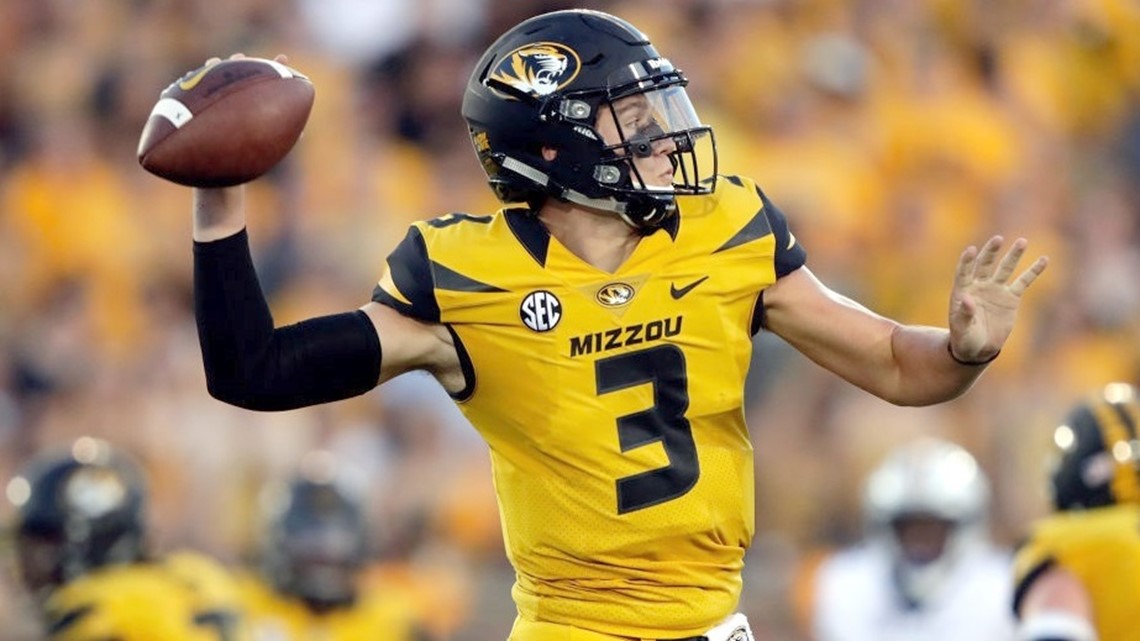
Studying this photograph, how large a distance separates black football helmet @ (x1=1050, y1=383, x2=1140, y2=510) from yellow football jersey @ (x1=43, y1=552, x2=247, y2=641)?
2438 mm

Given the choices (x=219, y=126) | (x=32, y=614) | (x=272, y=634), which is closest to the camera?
(x=219, y=126)

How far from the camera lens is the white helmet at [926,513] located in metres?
7.32

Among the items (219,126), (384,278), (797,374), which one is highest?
(219,126)

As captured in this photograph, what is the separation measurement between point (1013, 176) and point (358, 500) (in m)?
4.05

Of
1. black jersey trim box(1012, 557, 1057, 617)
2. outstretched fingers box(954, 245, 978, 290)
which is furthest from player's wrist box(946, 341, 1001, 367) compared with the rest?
black jersey trim box(1012, 557, 1057, 617)

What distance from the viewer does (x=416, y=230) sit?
3.93 m

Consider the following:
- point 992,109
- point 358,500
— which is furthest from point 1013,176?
point 358,500

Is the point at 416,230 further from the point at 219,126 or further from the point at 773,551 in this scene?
the point at 773,551

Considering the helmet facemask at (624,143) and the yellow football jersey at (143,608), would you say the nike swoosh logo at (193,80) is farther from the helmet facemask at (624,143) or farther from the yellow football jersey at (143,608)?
the yellow football jersey at (143,608)

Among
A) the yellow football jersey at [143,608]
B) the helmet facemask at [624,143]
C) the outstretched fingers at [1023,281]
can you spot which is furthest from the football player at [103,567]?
the outstretched fingers at [1023,281]

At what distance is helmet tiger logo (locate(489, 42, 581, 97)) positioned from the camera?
394cm

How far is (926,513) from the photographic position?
7336mm

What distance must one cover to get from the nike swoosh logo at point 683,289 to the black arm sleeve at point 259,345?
1.93 ft

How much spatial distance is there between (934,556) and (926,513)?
20cm
